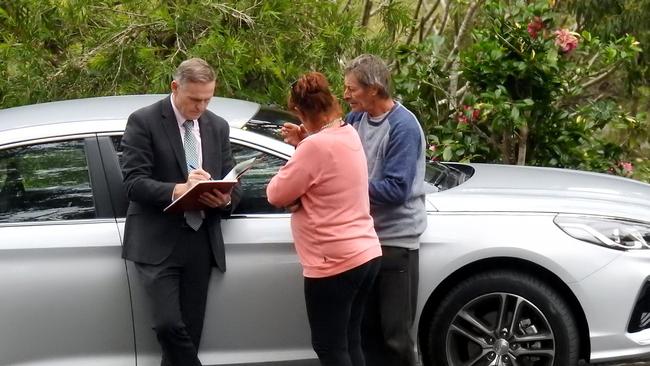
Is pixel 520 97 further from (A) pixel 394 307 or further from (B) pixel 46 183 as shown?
(B) pixel 46 183

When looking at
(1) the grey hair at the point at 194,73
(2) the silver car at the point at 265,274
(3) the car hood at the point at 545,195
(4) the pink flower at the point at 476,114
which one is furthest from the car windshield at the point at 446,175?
(4) the pink flower at the point at 476,114

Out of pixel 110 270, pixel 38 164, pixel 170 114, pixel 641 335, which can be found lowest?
pixel 641 335

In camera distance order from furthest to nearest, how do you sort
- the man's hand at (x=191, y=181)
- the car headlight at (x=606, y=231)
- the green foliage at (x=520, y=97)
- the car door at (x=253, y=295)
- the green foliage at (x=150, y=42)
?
the green foliage at (x=520, y=97), the green foliage at (x=150, y=42), the car headlight at (x=606, y=231), the car door at (x=253, y=295), the man's hand at (x=191, y=181)

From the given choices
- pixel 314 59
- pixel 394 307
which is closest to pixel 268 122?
pixel 394 307

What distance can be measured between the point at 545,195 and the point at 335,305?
1.36m

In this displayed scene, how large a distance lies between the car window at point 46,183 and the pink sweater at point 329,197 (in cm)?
101

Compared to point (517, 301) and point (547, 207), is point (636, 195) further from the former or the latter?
point (517, 301)

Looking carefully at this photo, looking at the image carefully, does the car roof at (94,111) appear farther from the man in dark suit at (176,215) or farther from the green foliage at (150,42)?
the green foliage at (150,42)

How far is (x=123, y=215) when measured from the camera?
168 inches

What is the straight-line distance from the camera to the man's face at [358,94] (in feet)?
13.4

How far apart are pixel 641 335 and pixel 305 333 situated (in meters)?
1.54

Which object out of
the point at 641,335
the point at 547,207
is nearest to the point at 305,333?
the point at 547,207

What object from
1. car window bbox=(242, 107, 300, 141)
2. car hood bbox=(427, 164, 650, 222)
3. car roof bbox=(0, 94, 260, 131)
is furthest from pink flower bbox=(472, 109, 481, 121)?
car roof bbox=(0, 94, 260, 131)

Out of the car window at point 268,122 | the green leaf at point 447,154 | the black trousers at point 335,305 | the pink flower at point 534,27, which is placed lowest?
the green leaf at point 447,154
